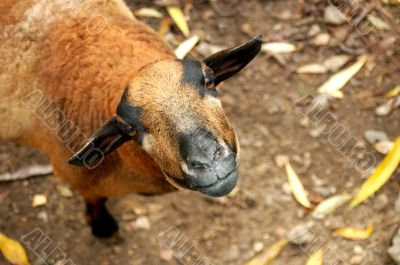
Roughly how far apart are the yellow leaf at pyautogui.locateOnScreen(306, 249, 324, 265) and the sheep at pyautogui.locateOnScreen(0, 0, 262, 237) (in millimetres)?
1416

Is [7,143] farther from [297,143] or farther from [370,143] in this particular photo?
[370,143]

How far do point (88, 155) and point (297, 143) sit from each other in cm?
238

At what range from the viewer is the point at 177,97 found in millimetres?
3773

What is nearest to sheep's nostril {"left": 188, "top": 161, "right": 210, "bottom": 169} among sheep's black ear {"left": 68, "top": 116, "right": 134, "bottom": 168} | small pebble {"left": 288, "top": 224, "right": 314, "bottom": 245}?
sheep's black ear {"left": 68, "top": 116, "right": 134, "bottom": 168}

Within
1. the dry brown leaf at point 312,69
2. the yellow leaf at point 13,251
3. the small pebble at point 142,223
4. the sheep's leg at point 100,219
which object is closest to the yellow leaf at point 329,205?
the dry brown leaf at point 312,69

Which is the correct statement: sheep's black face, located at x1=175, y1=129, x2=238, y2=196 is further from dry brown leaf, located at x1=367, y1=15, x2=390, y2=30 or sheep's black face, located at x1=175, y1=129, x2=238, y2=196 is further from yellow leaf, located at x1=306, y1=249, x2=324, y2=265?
dry brown leaf, located at x1=367, y1=15, x2=390, y2=30

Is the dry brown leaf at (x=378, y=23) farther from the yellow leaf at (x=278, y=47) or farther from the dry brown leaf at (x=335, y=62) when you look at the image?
the yellow leaf at (x=278, y=47)

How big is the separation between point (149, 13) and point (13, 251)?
114 inches

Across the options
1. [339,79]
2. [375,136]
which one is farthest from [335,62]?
[375,136]

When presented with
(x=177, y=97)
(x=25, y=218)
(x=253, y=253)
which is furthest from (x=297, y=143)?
(x=25, y=218)

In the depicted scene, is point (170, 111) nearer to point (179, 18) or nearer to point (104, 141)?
point (104, 141)

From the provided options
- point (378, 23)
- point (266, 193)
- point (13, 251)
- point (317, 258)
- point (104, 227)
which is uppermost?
point (13, 251)

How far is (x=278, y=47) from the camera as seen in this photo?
6.22m

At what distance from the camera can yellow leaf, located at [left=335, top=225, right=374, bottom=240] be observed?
509 cm
